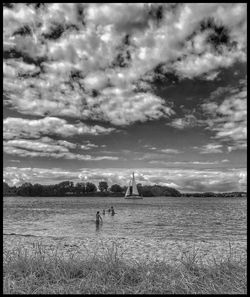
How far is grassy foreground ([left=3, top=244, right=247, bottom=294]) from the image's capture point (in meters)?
6.34

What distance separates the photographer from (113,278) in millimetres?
7109

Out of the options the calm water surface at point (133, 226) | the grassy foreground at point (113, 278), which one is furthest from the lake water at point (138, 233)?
the grassy foreground at point (113, 278)

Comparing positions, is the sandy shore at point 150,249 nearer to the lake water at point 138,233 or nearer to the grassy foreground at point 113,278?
the lake water at point 138,233

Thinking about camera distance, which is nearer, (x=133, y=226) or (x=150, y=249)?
(x=150, y=249)

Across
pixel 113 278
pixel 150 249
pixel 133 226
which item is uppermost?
pixel 113 278

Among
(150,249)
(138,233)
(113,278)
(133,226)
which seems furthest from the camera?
(133,226)

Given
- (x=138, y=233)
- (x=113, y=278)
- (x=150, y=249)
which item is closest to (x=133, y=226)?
(x=138, y=233)

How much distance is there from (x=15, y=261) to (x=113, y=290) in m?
2.99

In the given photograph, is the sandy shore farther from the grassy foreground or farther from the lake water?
the grassy foreground

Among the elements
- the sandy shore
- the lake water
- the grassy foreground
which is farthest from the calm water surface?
the grassy foreground

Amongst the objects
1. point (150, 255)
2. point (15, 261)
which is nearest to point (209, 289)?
point (15, 261)

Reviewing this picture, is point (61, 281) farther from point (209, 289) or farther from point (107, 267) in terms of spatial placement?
point (209, 289)

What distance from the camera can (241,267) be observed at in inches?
321

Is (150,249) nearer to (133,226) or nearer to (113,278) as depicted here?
(113,278)
